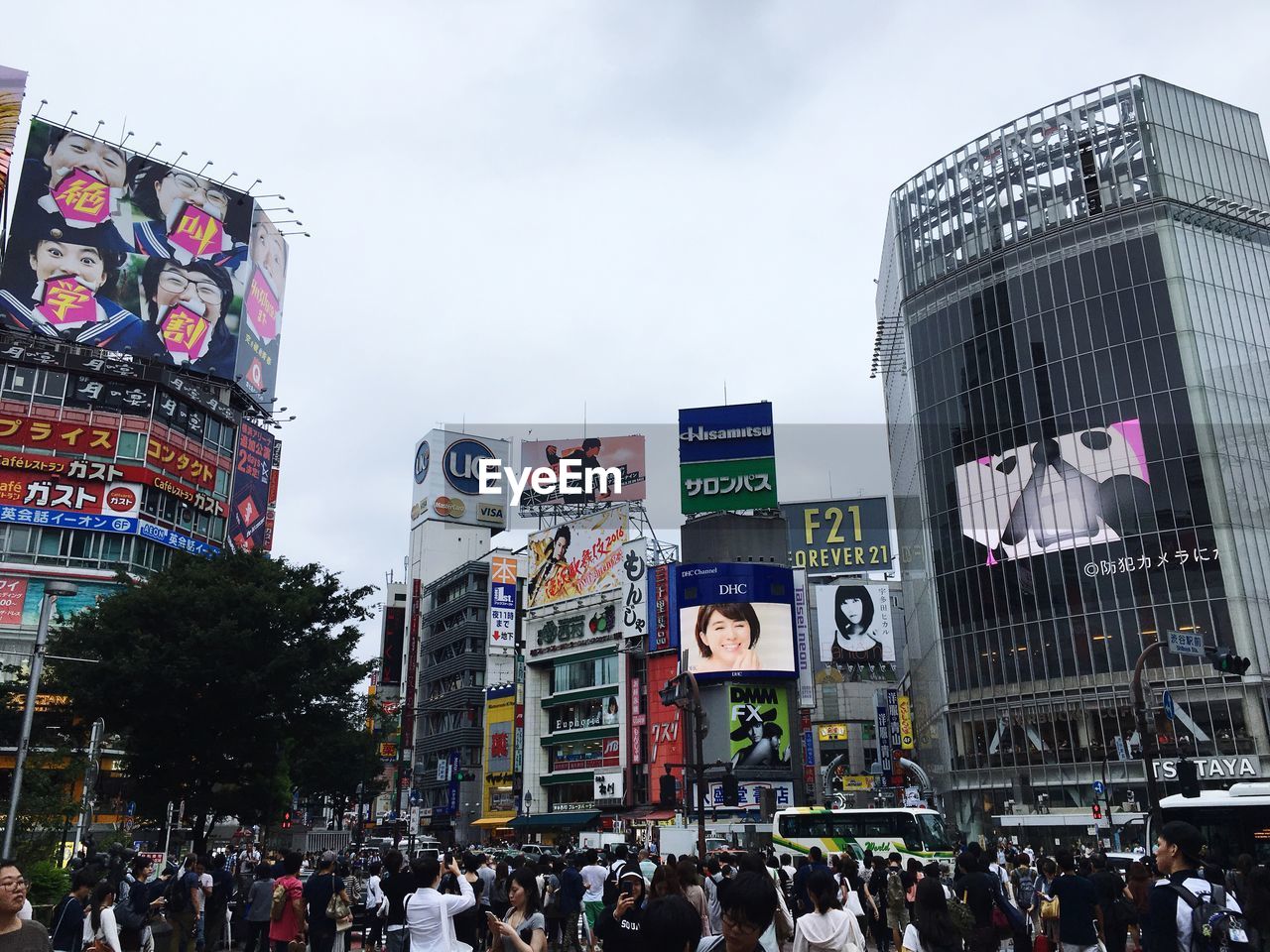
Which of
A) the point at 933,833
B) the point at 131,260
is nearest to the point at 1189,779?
the point at 933,833

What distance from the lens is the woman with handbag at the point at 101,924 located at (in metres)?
10.7

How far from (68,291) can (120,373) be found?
5768 mm

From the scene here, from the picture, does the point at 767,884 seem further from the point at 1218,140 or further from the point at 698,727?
the point at 1218,140

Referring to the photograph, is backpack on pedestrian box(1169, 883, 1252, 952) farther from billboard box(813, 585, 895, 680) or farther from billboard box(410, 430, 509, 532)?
billboard box(410, 430, 509, 532)

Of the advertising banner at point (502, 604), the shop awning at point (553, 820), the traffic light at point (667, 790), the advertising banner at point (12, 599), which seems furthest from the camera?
the advertising banner at point (502, 604)

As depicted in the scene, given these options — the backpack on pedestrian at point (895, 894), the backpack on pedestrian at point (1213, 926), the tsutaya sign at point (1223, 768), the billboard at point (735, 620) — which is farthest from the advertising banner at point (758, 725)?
the backpack on pedestrian at point (1213, 926)

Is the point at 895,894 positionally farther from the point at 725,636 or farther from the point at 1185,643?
the point at 725,636

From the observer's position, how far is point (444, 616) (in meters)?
91.2

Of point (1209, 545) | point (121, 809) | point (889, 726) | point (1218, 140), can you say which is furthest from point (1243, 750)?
point (121, 809)

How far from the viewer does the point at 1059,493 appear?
59.5 meters

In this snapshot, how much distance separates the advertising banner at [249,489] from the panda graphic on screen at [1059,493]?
152 feet

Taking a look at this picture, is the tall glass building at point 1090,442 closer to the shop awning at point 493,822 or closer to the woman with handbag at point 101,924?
the shop awning at point 493,822

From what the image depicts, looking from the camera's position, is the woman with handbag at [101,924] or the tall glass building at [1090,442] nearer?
the woman with handbag at [101,924]

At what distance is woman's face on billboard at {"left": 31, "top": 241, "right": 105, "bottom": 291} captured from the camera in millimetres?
59219
